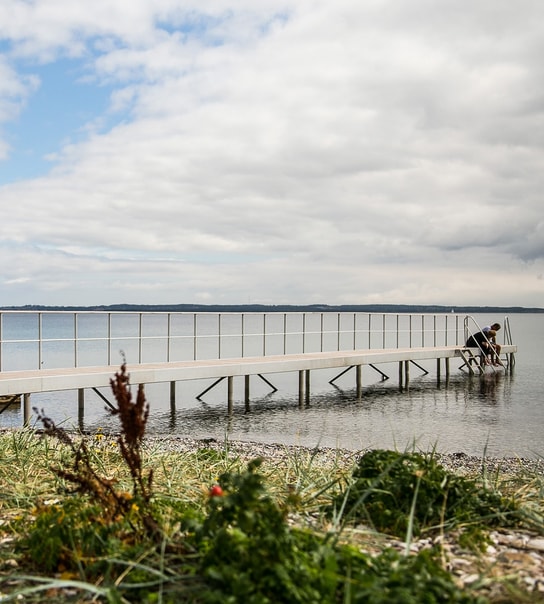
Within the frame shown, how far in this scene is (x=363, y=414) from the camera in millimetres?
21594

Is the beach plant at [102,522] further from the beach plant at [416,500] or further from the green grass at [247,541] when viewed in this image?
the beach plant at [416,500]

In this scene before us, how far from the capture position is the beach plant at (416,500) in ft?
13.3

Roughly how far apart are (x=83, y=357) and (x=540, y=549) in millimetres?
49615

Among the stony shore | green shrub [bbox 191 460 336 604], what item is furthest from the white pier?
green shrub [bbox 191 460 336 604]

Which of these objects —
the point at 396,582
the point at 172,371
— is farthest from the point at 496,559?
the point at 172,371

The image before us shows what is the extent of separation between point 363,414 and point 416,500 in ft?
57.8

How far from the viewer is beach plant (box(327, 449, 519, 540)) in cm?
405

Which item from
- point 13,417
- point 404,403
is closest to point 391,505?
point 13,417

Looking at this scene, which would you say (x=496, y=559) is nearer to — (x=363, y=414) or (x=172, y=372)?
(x=172, y=372)

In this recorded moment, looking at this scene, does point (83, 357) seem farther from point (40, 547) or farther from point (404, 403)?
point (40, 547)

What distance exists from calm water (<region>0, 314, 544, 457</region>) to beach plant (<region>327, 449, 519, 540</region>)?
8.44 meters

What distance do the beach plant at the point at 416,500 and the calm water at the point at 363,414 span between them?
8441mm

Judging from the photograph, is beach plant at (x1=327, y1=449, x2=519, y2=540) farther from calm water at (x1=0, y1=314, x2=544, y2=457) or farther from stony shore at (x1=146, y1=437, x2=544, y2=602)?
calm water at (x1=0, y1=314, x2=544, y2=457)

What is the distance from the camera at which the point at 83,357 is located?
5131 cm
